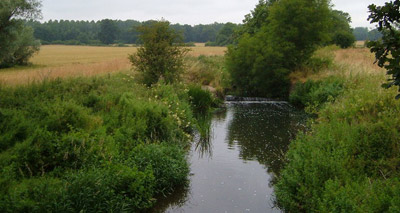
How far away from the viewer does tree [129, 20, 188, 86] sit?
16.6 m

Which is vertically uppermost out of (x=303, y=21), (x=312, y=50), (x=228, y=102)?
(x=303, y=21)

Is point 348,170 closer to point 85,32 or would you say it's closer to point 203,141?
point 203,141

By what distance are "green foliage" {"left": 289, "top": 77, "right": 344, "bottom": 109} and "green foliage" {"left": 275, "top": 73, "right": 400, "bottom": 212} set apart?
7.25 metres

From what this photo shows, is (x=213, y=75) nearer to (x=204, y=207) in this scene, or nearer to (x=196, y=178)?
(x=196, y=178)

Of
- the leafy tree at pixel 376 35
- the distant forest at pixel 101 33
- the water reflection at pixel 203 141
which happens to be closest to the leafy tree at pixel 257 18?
the leafy tree at pixel 376 35

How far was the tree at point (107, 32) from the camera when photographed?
95875mm

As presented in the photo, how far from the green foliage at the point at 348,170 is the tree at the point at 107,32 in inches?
3704

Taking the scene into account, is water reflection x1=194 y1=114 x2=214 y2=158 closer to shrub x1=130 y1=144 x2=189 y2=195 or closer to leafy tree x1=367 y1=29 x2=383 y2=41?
shrub x1=130 y1=144 x2=189 y2=195

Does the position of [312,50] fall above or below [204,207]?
above

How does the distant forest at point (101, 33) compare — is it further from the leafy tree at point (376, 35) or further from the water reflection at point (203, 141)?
the water reflection at point (203, 141)

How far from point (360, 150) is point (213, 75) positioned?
1878cm

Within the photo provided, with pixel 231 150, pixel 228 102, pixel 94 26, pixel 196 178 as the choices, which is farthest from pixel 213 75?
pixel 94 26

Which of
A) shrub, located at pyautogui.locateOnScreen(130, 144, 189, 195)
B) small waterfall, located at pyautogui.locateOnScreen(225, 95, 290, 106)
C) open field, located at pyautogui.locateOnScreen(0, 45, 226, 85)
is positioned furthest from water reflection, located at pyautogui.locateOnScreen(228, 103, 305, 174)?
open field, located at pyautogui.locateOnScreen(0, 45, 226, 85)

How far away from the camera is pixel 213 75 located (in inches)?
992
